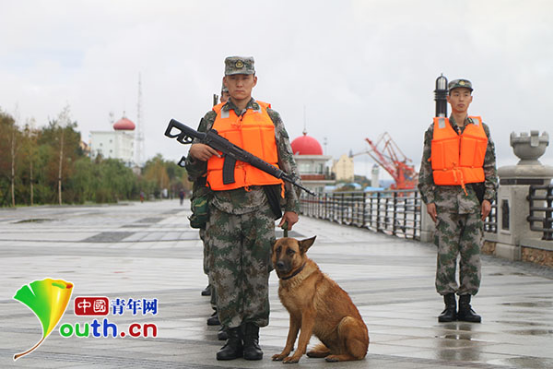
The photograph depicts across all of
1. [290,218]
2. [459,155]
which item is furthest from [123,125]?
[290,218]

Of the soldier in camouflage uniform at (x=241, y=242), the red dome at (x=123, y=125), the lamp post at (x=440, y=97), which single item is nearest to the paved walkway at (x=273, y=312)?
the soldier in camouflage uniform at (x=241, y=242)

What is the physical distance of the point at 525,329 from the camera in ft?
18.6

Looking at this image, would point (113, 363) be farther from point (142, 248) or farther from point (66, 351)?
point (142, 248)

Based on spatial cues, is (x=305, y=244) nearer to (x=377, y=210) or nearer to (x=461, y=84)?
(x=461, y=84)

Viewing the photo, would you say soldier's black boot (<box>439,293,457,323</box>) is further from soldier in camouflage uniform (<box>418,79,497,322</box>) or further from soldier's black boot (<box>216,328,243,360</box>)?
soldier's black boot (<box>216,328,243,360</box>)

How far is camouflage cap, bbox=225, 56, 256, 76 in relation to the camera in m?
4.46

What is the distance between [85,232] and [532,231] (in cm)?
1128

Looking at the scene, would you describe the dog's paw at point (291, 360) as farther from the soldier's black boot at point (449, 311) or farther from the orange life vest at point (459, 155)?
the orange life vest at point (459, 155)

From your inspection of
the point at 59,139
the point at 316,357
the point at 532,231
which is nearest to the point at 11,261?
the point at 316,357

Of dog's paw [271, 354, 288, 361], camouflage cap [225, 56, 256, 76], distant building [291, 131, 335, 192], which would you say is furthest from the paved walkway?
distant building [291, 131, 335, 192]

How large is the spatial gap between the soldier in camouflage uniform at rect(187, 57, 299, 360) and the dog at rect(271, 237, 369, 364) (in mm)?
265

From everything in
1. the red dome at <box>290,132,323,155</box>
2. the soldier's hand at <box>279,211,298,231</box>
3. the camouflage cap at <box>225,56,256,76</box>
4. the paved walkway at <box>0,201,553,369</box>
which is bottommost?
the paved walkway at <box>0,201,553,369</box>

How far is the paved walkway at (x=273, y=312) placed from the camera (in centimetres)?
438

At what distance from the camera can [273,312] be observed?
20.9 ft
